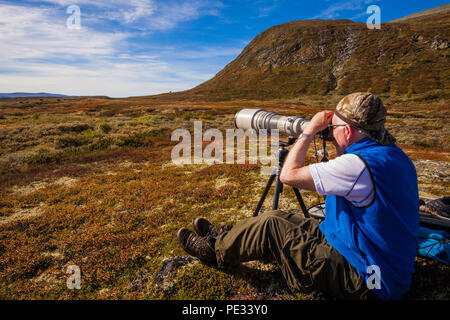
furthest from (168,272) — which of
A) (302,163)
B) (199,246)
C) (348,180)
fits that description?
(348,180)

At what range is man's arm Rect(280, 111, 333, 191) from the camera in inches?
93.8

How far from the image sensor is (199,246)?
3.44 m

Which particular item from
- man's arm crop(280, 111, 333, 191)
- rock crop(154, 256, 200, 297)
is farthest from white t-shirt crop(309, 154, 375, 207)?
rock crop(154, 256, 200, 297)

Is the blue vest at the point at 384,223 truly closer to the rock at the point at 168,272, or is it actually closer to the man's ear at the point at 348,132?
the man's ear at the point at 348,132

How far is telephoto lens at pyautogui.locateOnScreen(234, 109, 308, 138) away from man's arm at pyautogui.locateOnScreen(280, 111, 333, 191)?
3.21ft

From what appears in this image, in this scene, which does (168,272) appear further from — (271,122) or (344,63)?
(344,63)

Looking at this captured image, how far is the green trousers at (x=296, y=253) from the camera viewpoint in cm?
241

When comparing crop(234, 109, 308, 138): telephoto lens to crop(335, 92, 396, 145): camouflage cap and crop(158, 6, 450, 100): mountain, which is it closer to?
crop(335, 92, 396, 145): camouflage cap

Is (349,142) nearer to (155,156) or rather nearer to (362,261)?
(362,261)

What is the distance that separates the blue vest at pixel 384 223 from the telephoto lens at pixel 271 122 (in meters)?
1.41

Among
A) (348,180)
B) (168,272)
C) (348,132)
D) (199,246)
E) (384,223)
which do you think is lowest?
(168,272)

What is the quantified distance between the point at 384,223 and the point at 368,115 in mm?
1030

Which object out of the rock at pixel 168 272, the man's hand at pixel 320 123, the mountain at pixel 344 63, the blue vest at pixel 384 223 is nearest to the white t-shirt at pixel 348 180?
the blue vest at pixel 384 223

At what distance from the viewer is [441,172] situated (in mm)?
8031
